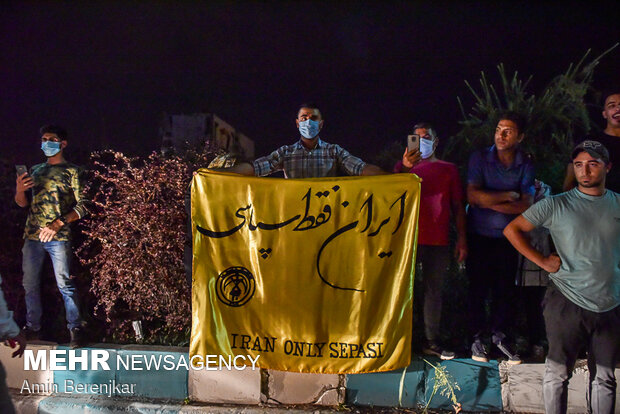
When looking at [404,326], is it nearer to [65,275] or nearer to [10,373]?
[65,275]

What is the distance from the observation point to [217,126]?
12438 mm

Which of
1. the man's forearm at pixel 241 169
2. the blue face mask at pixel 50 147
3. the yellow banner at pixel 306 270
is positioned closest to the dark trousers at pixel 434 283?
the yellow banner at pixel 306 270

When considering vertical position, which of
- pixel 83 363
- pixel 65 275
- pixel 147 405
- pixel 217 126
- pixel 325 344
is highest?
pixel 217 126

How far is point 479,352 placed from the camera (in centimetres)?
402

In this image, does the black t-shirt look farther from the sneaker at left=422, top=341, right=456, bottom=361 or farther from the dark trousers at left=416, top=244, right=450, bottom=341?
the sneaker at left=422, top=341, right=456, bottom=361

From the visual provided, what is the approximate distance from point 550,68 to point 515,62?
72cm

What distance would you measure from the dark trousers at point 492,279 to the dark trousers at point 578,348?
0.62m

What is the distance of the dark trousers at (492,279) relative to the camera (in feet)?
13.8

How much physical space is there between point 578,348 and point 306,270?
1982 mm

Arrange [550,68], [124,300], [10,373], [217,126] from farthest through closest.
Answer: [217,126] → [550,68] → [124,300] → [10,373]

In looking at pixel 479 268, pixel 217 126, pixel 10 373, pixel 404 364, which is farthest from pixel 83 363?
pixel 217 126

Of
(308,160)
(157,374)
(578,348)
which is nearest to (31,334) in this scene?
(157,374)

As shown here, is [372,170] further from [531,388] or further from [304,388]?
[531,388]

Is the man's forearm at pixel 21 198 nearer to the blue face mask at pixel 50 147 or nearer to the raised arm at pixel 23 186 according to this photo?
the raised arm at pixel 23 186
